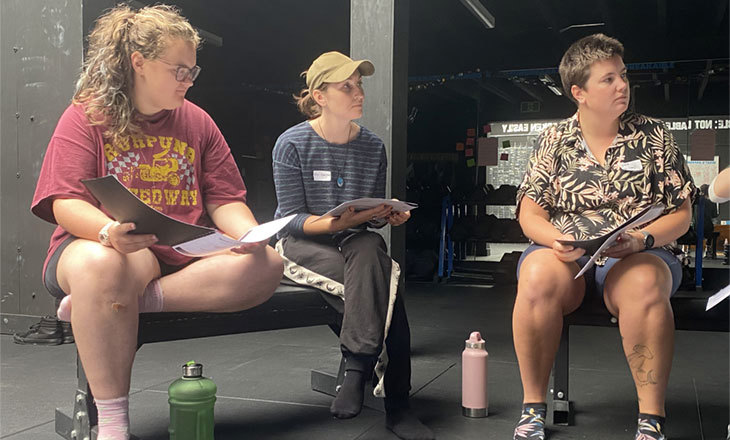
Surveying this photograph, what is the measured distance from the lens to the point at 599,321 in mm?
2141

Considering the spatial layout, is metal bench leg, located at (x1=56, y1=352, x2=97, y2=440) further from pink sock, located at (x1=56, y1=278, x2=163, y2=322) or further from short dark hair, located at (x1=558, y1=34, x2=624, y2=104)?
short dark hair, located at (x1=558, y1=34, x2=624, y2=104)

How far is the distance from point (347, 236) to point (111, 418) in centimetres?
92

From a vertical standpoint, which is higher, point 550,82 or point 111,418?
point 550,82

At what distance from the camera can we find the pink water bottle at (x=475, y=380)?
2332mm

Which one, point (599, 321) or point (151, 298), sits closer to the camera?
point (151, 298)

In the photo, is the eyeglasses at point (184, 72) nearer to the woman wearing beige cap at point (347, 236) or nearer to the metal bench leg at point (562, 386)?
the woman wearing beige cap at point (347, 236)

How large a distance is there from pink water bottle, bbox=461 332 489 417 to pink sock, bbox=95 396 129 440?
113cm

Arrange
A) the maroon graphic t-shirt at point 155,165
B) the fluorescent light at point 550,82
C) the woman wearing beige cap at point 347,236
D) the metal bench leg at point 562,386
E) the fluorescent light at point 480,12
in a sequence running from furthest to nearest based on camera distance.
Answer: the fluorescent light at point 550,82 → the fluorescent light at point 480,12 → the metal bench leg at point 562,386 → the woman wearing beige cap at point 347,236 → the maroon graphic t-shirt at point 155,165

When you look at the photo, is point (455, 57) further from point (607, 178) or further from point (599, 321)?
point (599, 321)

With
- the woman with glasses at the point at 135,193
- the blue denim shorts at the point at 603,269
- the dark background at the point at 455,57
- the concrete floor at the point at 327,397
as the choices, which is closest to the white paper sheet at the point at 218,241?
the woman with glasses at the point at 135,193

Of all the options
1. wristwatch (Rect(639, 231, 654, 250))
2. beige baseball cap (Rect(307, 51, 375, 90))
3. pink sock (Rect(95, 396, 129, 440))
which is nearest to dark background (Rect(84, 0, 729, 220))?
beige baseball cap (Rect(307, 51, 375, 90))

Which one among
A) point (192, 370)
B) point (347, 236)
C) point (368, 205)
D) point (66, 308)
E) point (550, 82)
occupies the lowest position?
point (192, 370)

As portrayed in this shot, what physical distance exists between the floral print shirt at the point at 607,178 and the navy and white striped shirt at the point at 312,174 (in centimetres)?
57

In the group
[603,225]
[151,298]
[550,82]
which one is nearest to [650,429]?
[603,225]
